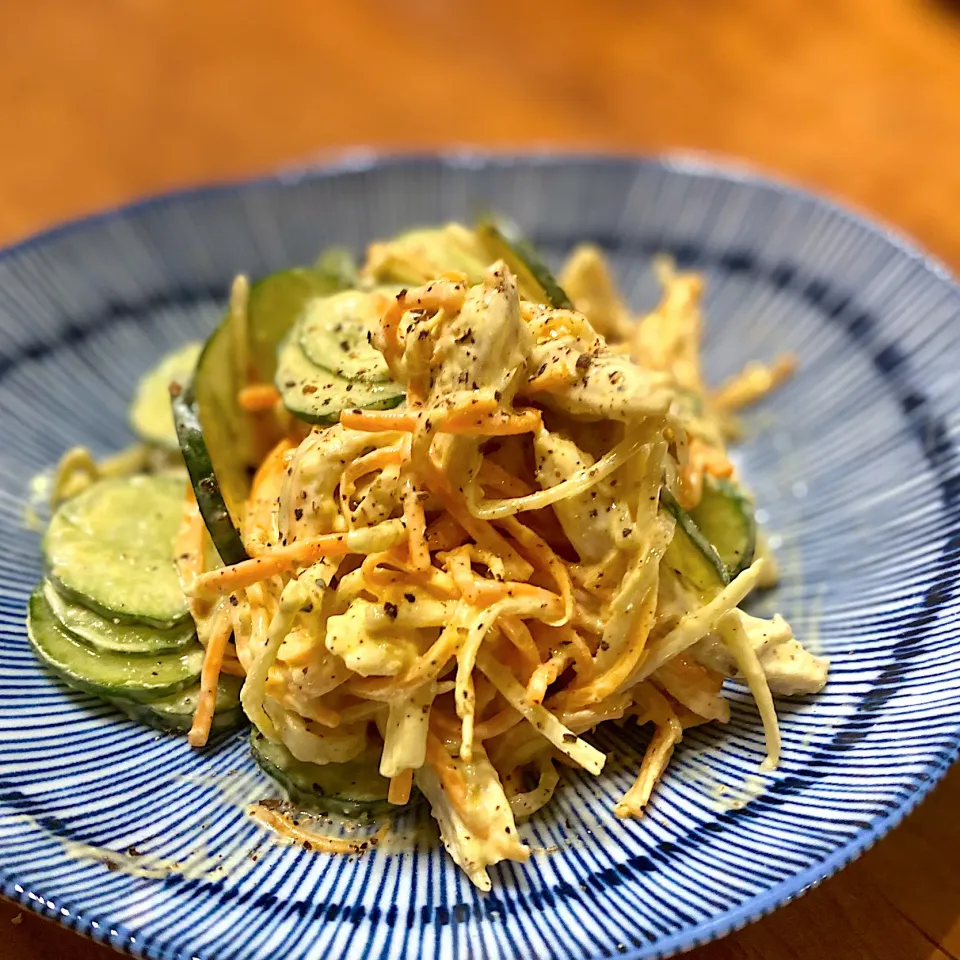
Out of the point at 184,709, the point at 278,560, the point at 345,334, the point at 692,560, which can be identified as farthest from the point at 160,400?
the point at 692,560

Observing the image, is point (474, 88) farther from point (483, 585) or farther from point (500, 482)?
point (483, 585)

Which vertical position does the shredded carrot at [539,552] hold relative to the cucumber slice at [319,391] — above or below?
below

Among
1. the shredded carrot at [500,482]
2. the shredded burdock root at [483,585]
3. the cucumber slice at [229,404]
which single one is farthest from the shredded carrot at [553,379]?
the cucumber slice at [229,404]

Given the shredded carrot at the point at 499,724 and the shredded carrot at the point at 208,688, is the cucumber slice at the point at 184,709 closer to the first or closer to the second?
the shredded carrot at the point at 208,688

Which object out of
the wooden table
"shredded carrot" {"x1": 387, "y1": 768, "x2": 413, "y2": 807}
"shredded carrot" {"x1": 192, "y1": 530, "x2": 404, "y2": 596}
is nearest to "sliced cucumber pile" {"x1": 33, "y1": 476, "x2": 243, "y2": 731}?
"shredded carrot" {"x1": 192, "y1": 530, "x2": 404, "y2": 596}

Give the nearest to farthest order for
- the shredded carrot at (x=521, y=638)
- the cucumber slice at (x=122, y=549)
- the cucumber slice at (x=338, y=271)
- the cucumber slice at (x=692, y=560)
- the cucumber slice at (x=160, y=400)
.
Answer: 1. the shredded carrot at (x=521, y=638)
2. the cucumber slice at (x=692, y=560)
3. the cucumber slice at (x=122, y=549)
4. the cucumber slice at (x=338, y=271)
5. the cucumber slice at (x=160, y=400)
